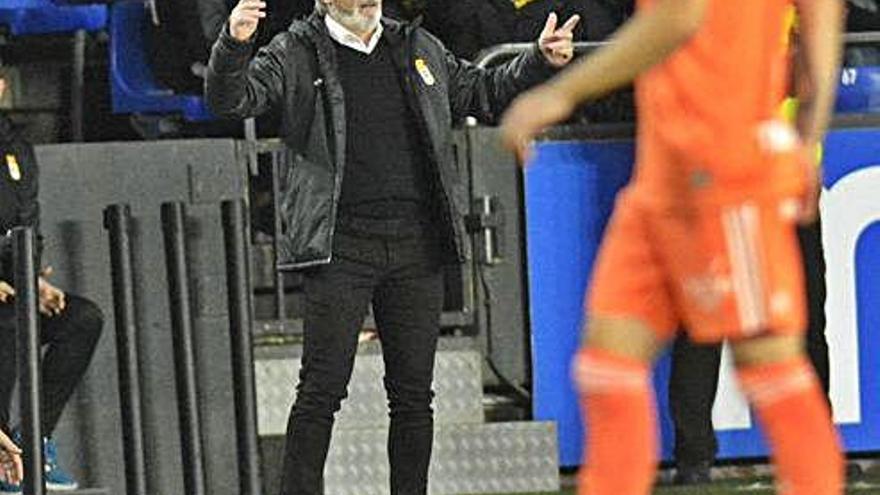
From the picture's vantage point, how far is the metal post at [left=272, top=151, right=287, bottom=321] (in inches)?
420

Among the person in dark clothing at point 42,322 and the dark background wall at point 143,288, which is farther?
the dark background wall at point 143,288

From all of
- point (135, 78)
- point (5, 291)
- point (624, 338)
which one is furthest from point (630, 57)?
point (135, 78)

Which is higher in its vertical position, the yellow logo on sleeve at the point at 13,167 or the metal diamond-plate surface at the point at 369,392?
the yellow logo on sleeve at the point at 13,167

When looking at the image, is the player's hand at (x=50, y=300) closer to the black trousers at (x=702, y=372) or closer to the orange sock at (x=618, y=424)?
the black trousers at (x=702, y=372)

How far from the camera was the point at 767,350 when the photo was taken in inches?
228

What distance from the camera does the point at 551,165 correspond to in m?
11.2

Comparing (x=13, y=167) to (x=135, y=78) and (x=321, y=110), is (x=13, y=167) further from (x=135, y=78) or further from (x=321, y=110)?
(x=135, y=78)

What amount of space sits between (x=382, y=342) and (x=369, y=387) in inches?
72.4

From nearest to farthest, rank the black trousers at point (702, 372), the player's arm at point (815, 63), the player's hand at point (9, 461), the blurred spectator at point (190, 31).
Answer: the player's arm at point (815, 63)
the player's hand at point (9, 461)
the black trousers at point (702, 372)
the blurred spectator at point (190, 31)

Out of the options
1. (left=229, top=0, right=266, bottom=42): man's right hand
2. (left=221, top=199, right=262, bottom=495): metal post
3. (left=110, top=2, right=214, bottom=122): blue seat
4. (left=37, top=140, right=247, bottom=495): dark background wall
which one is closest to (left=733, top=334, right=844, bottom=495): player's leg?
(left=229, top=0, right=266, bottom=42): man's right hand

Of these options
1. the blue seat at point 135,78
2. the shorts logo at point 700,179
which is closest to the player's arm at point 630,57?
the shorts logo at point 700,179

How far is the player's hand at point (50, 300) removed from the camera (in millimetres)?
9805

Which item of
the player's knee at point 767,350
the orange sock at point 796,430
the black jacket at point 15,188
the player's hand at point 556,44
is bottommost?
the orange sock at point 796,430

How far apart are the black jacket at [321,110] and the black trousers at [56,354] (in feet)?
3.79
